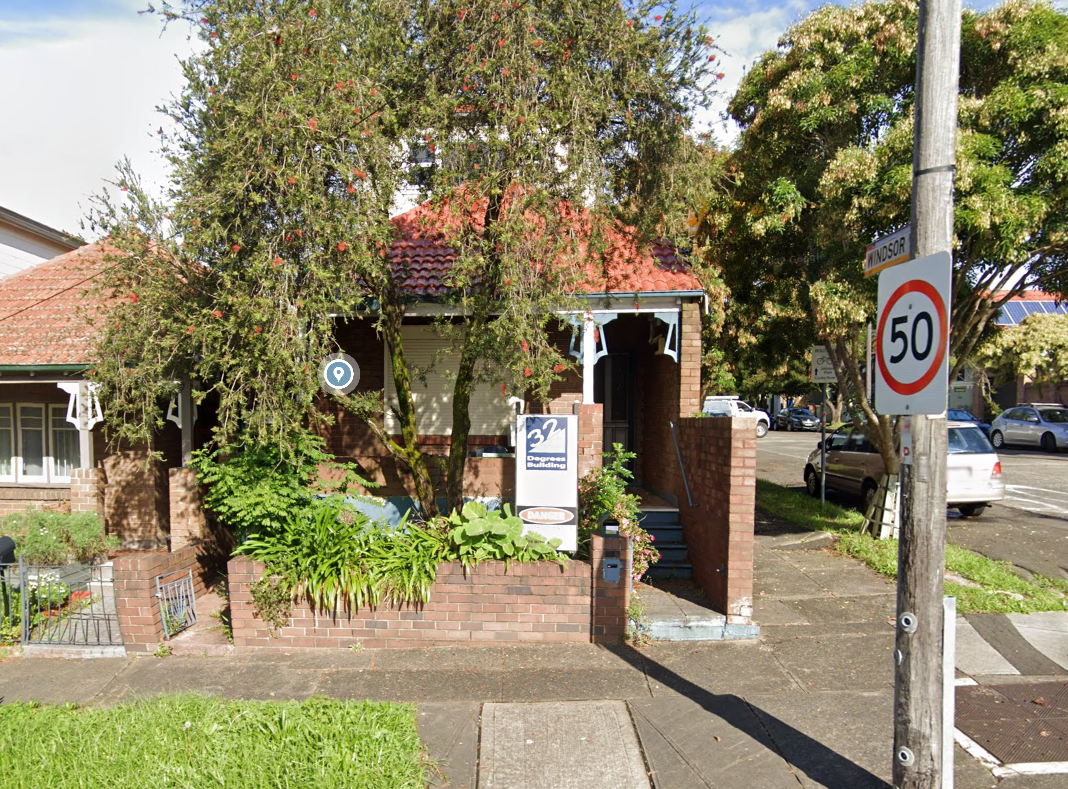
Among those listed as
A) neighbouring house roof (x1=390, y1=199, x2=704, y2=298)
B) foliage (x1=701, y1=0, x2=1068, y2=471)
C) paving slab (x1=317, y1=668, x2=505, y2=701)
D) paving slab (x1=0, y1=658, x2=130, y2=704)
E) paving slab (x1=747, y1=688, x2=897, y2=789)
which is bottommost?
paving slab (x1=0, y1=658, x2=130, y2=704)

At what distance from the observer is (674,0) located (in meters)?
6.52

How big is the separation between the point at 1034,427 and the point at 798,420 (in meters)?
15.0

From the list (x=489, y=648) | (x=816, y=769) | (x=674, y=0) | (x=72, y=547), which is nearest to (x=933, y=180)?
(x=816, y=769)

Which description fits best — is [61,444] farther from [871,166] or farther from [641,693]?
[871,166]

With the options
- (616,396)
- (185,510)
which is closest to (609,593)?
(185,510)

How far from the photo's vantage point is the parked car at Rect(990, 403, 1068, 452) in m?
23.3

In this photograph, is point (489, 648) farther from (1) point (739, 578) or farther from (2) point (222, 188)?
Result: (2) point (222, 188)

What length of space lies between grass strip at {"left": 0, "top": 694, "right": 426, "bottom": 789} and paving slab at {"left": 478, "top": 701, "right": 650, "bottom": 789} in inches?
20.2

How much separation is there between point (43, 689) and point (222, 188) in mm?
4160

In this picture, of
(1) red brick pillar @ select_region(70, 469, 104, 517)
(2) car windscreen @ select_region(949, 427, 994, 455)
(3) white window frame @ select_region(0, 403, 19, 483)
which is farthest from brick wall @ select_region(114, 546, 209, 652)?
(2) car windscreen @ select_region(949, 427, 994, 455)

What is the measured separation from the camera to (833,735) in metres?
4.40

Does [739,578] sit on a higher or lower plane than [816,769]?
higher

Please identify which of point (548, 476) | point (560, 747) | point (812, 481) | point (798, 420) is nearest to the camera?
point (560, 747)

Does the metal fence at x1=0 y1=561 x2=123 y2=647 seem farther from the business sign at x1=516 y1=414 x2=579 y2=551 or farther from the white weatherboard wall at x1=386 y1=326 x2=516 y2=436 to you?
the white weatherboard wall at x1=386 y1=326 x2=516 y2=436
